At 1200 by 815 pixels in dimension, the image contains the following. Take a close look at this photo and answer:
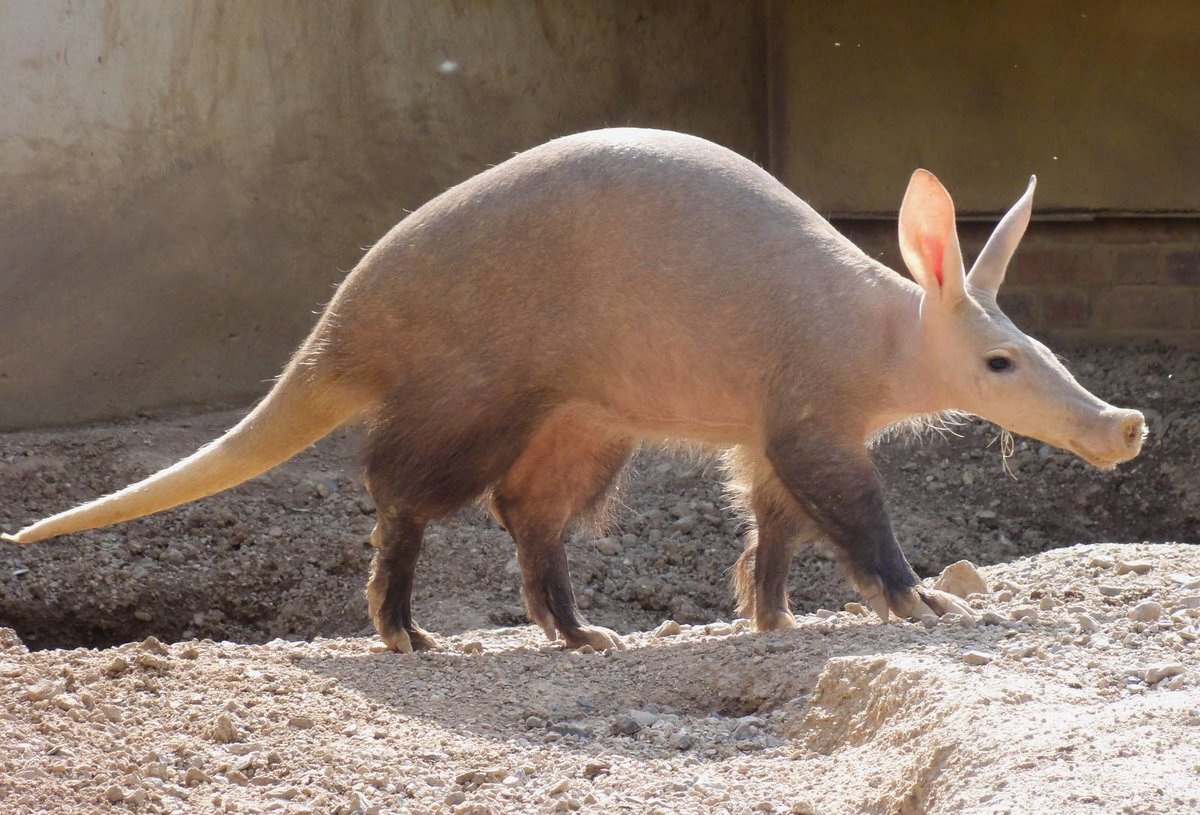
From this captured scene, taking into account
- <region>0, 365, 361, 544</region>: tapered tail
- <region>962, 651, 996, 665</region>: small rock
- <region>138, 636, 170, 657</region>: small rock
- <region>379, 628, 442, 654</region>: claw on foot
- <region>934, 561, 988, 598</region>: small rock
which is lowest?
<region>379, 628, 442, 654</region>: claw on foot

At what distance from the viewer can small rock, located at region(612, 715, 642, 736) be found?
12.5ft

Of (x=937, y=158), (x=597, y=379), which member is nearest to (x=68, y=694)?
(x=597, y=379)

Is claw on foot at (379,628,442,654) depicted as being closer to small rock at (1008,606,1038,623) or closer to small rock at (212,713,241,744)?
small rock at (212,713,241,744)

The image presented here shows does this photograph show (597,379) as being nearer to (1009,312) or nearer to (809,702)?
(809,702)

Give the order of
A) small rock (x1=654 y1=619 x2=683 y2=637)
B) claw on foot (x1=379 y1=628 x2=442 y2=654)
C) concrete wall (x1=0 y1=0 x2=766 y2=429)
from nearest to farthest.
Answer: claw on foot (x1=379 y1=628 x2=442 y2=654) < small rock (x1=654 y1=619 x2=683 y2=637) < concrete wall (x1=0 y1=0 x2=766 y2=429)

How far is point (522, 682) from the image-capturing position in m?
4.33

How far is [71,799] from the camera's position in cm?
323

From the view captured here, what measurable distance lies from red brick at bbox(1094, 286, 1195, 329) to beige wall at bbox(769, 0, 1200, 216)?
1.62ft

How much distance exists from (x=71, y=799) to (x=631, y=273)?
2.33 m

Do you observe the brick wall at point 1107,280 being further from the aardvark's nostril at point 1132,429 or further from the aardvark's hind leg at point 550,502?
the aardvark's nostril at point 1132,429

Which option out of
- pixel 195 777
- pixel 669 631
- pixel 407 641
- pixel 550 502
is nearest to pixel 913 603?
pixel 669 631

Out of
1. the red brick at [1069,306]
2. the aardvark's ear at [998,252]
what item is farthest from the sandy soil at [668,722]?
the red brick at [1069,306]

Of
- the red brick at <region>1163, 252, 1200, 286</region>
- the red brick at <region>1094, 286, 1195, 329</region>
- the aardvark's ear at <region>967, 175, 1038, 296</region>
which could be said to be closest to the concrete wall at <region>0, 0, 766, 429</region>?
the red brick at <region>1094, 286, 1195, 329</region>

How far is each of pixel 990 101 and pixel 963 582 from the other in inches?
192
